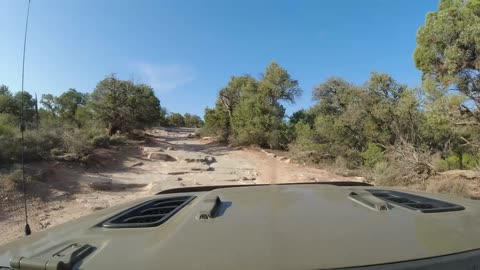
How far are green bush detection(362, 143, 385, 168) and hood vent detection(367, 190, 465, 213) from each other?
1234 centimetres

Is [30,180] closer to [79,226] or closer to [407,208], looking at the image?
[79,226]

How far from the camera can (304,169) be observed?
50.6 feet

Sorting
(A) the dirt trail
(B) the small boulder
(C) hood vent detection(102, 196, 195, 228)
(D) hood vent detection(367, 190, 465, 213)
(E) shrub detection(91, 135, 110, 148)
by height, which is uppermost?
(E) shrub detection(91, 135, 110, 148)

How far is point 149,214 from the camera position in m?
1.76

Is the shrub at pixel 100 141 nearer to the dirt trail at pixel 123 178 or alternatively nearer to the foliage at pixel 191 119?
the dirt trail at pixel 123 178

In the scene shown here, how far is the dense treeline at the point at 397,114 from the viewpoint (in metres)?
9.87

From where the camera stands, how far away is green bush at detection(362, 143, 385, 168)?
13.6 metres

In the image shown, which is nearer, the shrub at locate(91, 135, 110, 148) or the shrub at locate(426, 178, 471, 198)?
the shrub at locate(426, 178, 471, 198)

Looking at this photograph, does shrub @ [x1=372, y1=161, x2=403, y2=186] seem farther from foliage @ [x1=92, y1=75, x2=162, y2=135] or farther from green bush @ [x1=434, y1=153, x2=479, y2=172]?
foliage @ [x1=92, y1=75, x2=162, y2=135]

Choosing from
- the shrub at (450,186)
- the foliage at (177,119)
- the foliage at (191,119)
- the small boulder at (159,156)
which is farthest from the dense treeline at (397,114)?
the foliage at (191,119)

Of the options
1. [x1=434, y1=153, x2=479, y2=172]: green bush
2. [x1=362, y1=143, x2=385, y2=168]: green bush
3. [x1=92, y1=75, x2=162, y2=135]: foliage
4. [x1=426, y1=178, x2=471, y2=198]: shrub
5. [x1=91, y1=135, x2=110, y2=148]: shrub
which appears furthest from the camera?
[x1=92, y1=75, x2=162, y2=135]: foliage

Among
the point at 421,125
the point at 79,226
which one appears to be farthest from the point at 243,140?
the point at 79,226

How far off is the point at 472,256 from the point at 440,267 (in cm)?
17

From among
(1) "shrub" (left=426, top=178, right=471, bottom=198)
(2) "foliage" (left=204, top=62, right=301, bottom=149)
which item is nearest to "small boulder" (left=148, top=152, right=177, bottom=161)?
(2) "foliage" (left=204, top=62, right=301, bottom=149)
